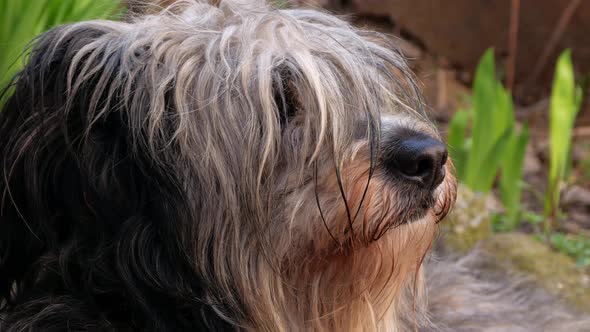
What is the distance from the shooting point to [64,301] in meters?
2.35

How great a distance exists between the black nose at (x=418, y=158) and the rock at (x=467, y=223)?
194 cm

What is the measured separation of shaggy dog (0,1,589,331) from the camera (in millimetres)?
2246

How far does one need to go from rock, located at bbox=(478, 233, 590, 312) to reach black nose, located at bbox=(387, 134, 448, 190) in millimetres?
1657

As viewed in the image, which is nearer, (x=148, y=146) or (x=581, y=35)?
(x=148, y=146)

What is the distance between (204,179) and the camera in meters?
2.28

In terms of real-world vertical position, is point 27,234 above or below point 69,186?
below

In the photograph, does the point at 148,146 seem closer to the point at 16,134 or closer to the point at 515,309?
the point at 16,134

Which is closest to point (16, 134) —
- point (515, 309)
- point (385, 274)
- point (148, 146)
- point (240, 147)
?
point (148, 146)

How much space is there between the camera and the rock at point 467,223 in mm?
4297

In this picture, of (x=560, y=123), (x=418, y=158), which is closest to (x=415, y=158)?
(x=418, y=158)

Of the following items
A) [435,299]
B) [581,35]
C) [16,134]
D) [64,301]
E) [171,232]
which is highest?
[16,134]

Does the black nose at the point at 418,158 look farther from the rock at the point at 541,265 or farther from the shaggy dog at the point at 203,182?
the rock at the point at 541,265

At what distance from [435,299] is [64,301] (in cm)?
130

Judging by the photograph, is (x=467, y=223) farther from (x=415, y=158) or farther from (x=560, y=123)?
(x=415, y=158)
